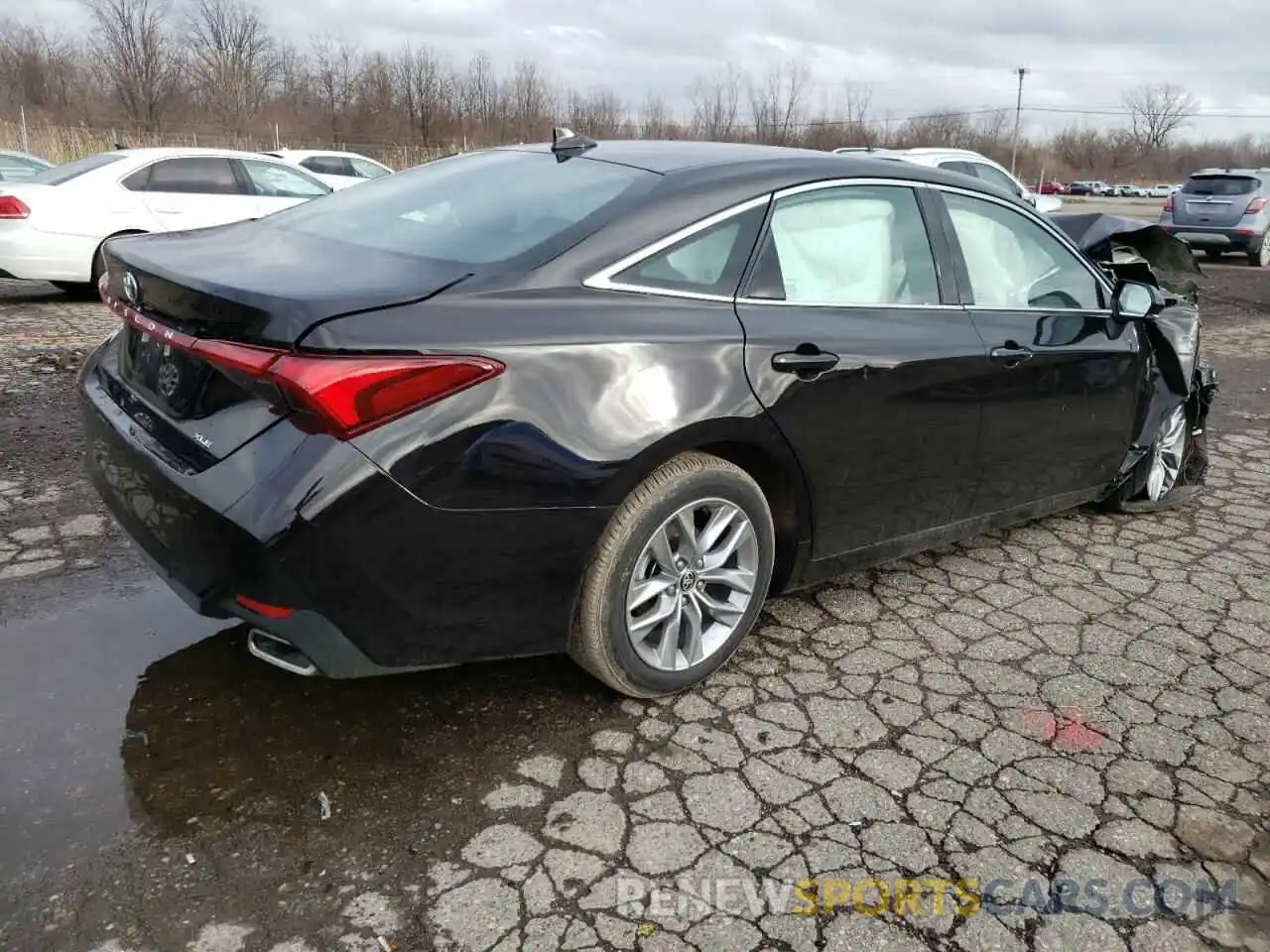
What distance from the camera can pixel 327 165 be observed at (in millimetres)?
15219

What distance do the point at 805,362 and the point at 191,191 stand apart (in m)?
8.47

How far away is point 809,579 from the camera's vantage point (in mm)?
3248

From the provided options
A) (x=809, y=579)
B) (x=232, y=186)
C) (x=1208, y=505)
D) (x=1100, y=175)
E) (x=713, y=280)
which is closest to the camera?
(x=713, y=280)

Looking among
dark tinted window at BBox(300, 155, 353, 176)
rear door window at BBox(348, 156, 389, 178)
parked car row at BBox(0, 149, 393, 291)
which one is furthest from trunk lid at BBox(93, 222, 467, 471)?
rear door window at BBox(348, 156, 389, 178)

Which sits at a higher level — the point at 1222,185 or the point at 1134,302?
the point at 1222,185

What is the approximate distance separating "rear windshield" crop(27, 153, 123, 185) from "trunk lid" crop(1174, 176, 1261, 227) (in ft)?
51.9

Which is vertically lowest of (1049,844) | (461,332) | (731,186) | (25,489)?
(1049,844)

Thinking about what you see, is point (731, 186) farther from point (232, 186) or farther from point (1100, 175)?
point (1100, 175)

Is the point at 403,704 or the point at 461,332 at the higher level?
the point at 461,332

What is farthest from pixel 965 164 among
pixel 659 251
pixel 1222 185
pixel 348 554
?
pixel 348 554

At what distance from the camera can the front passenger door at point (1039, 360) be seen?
355cm

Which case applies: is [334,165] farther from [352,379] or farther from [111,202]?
[352,379]

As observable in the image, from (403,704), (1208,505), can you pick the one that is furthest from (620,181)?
(1208,505)

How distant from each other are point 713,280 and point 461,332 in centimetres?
84
